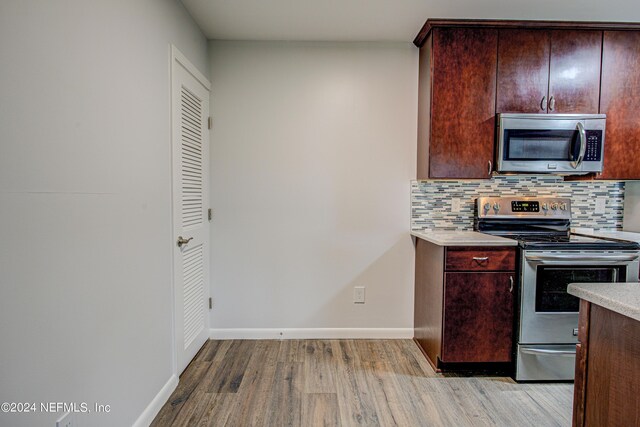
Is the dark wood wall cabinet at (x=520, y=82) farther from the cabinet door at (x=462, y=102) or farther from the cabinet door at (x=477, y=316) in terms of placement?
the cabinet door at (x=477, y=316)

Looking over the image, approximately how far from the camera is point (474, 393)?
6.88ft

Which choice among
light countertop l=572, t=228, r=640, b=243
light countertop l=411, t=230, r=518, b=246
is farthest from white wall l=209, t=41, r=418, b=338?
light countertop l=572, t=228, r=640, b=243

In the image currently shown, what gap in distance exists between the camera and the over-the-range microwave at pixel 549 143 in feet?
7.89

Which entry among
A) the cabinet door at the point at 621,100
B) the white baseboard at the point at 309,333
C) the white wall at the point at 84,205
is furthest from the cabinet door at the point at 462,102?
the white wall at the point at 84,205

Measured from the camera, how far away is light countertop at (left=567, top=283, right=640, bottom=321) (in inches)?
36.9

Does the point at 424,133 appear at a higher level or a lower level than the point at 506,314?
higher

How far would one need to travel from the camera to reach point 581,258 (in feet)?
7.07

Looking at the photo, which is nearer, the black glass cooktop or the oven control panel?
the black glass cooktop

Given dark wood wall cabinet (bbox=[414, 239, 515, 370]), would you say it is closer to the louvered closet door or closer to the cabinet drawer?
the cabinet drawer

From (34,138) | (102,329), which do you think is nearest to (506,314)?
(102,329)

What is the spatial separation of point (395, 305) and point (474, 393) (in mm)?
896

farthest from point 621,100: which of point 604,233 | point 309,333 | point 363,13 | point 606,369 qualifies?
point 309,333

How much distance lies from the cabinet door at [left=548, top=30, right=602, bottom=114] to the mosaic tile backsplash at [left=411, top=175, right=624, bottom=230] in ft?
1.89

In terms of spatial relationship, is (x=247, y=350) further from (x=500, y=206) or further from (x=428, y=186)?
(x=500, y=206)
